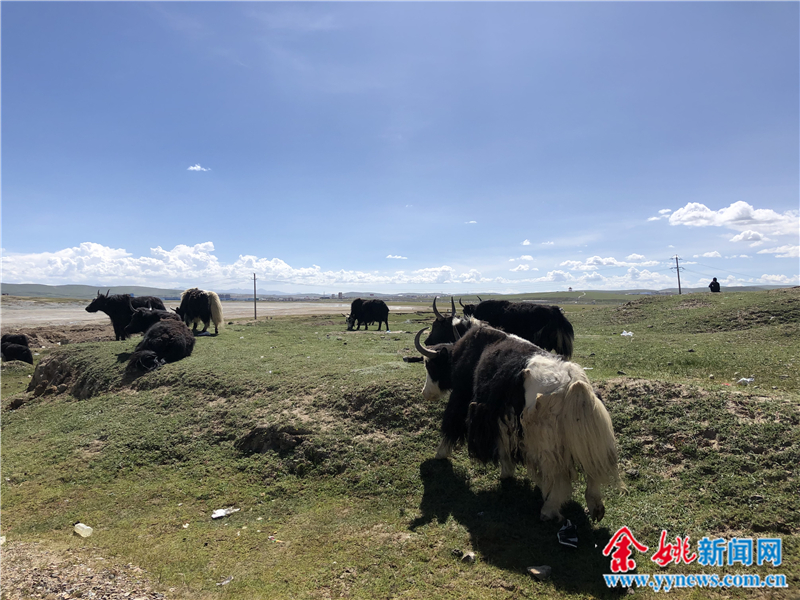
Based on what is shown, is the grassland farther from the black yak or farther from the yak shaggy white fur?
the black yak

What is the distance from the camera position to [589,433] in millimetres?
3918

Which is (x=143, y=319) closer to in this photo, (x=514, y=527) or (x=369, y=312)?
(x=369, y=312)

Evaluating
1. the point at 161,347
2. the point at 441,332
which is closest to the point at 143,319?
the point at 161,347

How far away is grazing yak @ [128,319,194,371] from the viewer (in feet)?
35.3

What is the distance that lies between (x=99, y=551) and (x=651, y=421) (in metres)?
6.97

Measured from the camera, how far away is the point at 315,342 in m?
14.5

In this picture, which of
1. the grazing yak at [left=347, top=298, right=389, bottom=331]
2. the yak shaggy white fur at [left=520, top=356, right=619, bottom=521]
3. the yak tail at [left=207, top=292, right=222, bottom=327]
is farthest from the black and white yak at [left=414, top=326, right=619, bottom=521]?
the grazing yak at [left=347, top=298, right=389, bottom=331]

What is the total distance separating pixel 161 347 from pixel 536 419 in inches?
423

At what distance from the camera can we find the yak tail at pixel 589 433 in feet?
12.8

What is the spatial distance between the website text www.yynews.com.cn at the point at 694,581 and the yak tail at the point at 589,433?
83 cm

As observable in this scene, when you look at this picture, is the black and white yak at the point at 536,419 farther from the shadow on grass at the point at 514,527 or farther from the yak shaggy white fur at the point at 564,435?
the shadow on grass at the point at 514,527

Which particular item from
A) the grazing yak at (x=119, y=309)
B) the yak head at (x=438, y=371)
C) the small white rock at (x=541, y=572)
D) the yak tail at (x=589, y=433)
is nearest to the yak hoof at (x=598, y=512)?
the yak tail at (x=589, y=433)

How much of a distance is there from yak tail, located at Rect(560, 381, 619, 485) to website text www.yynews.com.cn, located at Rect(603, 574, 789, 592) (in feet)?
2.71

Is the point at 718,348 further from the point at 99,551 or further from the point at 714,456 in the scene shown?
the point at 99,551
